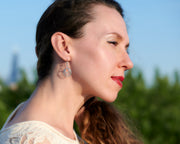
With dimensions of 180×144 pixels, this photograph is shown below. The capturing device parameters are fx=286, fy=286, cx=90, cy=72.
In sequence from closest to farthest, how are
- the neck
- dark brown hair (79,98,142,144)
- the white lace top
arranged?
the white lace top → the neck → dark brown hair (79,98,142,144)

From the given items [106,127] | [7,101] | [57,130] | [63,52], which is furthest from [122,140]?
[7,101]

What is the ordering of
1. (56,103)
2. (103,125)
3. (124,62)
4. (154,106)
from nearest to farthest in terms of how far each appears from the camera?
(56,103) → (124,62) → (103,125) → (154,106)

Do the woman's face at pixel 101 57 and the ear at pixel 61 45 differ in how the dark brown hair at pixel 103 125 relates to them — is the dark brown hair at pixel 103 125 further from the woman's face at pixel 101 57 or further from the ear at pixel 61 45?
the ear at pixel 61 45

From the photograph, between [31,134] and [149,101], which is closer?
[31,134]

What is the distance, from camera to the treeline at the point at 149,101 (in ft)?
21.0

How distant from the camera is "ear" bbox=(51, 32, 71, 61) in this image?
192 cm

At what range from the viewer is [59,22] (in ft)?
6.54

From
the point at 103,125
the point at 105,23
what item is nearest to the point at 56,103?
the point at 105,23

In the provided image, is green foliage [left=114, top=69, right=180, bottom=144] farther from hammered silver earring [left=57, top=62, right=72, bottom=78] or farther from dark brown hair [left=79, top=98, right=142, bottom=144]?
hammered silver earring [left=57, top=62, right=72, bottom=78]

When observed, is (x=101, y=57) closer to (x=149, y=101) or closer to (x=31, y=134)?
(x=31, y=134)

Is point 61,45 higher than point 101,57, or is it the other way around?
point 61,45

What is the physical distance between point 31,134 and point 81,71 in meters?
0.53

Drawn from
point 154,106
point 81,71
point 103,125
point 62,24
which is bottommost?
point 154,106

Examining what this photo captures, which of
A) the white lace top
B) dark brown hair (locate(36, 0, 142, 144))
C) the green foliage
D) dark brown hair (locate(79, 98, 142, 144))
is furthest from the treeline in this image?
the white lace top
